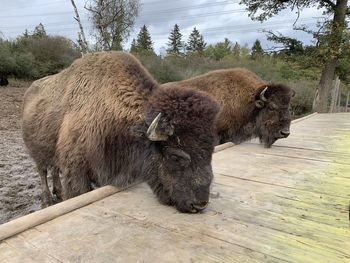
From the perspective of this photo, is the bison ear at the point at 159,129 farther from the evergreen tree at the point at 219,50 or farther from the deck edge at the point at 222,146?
the evergreen tree at the point at 219,50

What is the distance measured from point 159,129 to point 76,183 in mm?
1155

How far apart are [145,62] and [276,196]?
22447 millimetres

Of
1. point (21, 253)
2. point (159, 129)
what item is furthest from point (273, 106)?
point (21, 253)

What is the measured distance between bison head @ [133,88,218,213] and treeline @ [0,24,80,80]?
2148cm

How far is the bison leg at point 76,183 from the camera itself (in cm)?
314

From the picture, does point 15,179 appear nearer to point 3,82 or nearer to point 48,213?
point 48,213

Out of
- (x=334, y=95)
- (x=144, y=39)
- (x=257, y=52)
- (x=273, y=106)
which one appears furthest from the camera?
(x=144, y=39)

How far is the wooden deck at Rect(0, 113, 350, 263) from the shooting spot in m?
1.85

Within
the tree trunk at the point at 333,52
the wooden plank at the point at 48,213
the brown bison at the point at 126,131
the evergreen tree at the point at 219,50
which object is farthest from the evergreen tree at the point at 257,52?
the wooden plank at the point at 48,213

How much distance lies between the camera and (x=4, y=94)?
16.3 m

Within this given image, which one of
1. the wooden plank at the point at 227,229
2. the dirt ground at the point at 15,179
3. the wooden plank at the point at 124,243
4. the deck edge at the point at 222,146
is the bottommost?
the dirt ground at the point at 15,179

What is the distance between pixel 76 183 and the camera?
314cm

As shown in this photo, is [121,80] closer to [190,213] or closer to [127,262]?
[190,213]

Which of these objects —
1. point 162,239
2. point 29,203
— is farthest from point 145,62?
point 162,239
